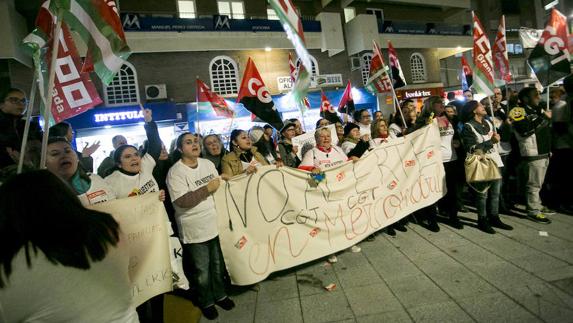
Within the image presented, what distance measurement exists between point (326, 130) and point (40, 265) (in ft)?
Result: 11.9

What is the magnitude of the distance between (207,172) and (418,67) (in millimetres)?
20828

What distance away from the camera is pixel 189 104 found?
15070 millimetres

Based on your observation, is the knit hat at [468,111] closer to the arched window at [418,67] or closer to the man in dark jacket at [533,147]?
the man in dark jacket at [533,147]

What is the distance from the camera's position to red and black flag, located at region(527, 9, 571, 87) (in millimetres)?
4945

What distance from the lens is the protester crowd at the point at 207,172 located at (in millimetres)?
1213

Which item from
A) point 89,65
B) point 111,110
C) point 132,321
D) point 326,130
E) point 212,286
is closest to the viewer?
→ point 132,321

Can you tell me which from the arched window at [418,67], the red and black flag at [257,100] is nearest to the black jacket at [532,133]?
the red and black flag at [257,100]

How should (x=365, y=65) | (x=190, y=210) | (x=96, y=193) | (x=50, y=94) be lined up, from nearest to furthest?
(x=50, y=94)
(x=96, y=193)
(x=190, y=210)
(x=365, y=65)

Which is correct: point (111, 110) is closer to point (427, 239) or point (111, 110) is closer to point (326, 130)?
point (326, 130)

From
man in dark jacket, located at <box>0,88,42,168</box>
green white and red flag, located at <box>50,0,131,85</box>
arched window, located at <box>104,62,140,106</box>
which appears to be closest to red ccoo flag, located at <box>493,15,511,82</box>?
green white and red flag, located at <box>50,0,131,85</box>

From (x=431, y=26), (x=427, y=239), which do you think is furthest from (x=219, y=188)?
(x=431, y=26)

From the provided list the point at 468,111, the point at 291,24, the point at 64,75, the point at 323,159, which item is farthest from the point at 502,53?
the point at 64,75

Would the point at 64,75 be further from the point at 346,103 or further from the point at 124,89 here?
the point at 124,89

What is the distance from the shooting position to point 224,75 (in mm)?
16062
